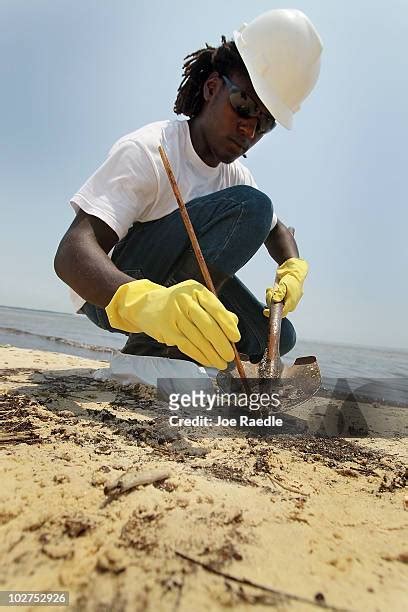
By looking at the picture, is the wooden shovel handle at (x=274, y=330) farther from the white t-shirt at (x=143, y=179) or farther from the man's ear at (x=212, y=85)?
the man's ear at (x=212, y=85)

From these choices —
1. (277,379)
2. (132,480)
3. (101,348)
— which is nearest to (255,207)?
(277,379)

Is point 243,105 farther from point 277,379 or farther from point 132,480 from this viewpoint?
point 132,480

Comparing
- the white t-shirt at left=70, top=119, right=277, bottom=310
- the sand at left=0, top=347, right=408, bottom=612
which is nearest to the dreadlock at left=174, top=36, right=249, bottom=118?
the white t-shirt at left=70, top=119, right=277, bottom=310

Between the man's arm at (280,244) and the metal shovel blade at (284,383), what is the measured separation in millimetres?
1010

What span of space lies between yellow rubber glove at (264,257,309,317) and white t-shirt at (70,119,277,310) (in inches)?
27.6

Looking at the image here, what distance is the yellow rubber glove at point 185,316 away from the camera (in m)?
1.31

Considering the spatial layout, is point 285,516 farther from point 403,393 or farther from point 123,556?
point 403,393

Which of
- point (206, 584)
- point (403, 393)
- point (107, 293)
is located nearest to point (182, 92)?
point (107, 293)

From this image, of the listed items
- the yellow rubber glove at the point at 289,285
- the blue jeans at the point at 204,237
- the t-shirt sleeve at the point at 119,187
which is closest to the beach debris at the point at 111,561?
the t-shirt sleeve at the point at 119,187

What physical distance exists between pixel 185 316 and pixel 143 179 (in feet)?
2.70

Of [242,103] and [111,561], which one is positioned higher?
[242,103]

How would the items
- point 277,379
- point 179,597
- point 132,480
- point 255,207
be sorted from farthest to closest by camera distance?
point 255,207 < point 277,379 < point 132,480 < point 179,597

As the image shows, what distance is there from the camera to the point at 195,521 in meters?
0.77

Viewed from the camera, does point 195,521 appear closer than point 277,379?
Yes
